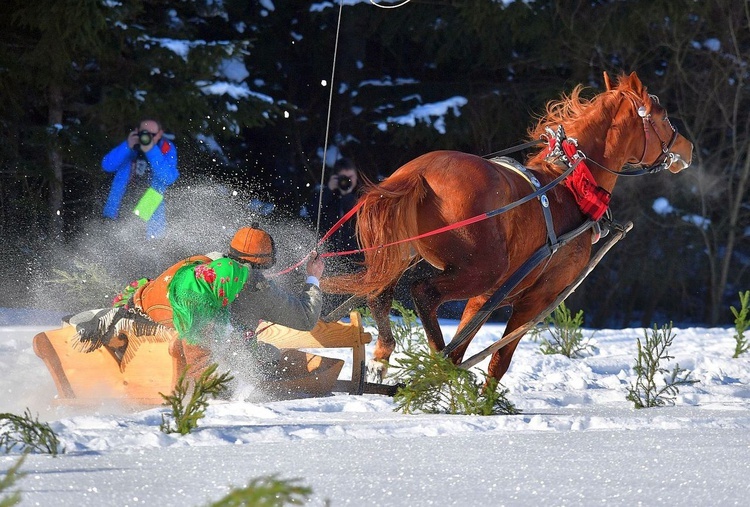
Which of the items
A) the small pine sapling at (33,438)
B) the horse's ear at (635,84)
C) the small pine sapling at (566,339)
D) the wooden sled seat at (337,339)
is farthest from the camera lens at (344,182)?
the small pine sapling at (33,438)

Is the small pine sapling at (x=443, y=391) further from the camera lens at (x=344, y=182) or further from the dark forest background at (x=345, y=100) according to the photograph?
the camera lens at (x=344, y=182)

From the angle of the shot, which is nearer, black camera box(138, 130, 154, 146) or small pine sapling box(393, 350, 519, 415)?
small pine sapling box(393, 350, 519, 415)

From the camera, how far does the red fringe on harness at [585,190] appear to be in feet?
18.3

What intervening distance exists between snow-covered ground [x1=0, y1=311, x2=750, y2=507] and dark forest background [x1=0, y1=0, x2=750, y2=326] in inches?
225


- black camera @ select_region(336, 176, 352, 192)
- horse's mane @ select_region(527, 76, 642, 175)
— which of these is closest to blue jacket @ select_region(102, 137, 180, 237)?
black camera @ select_region(336, 176, 352, 192)

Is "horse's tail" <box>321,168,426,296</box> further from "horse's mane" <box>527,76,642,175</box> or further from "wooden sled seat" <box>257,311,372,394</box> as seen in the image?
"horse's mane" <box>527,76,642,175</box>

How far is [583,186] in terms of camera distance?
18.4 feet

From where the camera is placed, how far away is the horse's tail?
501 cm

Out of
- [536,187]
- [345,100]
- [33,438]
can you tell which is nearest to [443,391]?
[536,187]

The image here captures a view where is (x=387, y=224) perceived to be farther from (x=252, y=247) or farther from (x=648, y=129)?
(x=648, y=129)

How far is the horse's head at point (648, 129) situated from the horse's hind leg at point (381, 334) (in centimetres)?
158

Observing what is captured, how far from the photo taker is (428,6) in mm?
13367

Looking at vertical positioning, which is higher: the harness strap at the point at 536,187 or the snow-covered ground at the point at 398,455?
the harness strap at the point at 536,187

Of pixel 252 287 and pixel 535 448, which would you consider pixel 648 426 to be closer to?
pixel 535 448
